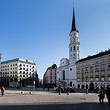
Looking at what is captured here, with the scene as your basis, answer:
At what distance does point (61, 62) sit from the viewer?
7669 cm

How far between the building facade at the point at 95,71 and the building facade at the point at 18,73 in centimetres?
3766

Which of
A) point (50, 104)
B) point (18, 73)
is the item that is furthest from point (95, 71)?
point (18, 73)

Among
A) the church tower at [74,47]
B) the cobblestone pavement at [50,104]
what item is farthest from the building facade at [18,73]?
the cobblestone pavement at [50,104]

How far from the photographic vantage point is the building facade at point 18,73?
7370 centimetres

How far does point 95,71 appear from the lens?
1837 inches

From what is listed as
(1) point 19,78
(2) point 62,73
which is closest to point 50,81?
(2) point 62,73

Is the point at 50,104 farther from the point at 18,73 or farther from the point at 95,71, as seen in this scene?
the point at 18,73

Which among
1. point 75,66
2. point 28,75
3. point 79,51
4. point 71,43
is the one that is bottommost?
point 28,75

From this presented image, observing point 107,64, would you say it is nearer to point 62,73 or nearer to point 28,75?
point 62,73

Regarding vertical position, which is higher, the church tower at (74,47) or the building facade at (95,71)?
the church tower at (74,47)

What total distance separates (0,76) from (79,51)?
63.4m

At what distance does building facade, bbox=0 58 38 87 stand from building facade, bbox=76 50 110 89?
37.7 metres

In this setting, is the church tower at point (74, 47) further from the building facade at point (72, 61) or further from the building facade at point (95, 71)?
the building facade at point (95, 71)

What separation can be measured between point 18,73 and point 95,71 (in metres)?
50.5
